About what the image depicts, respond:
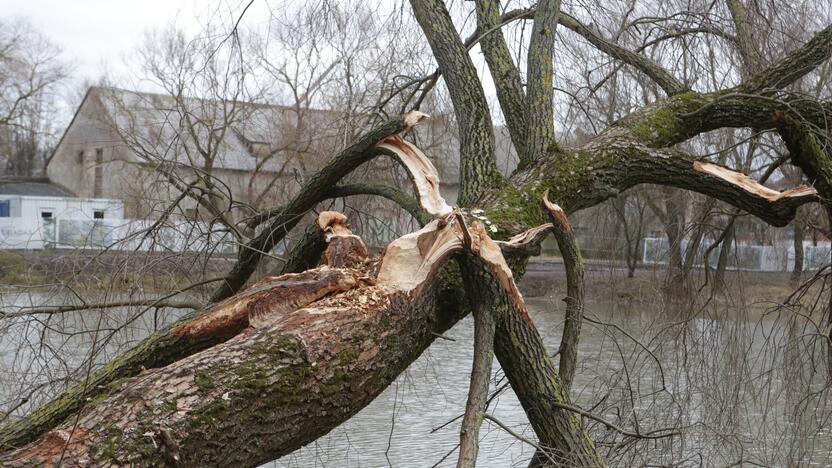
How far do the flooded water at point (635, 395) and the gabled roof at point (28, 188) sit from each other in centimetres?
2983

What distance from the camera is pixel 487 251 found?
362 centimetres

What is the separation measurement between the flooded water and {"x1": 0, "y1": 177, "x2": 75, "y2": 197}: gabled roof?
2983 centimetres

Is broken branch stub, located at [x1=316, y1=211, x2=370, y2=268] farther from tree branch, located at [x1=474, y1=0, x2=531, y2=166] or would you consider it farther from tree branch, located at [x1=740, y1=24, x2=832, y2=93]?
tree branch, located at [x1=740, y1=24, x2=832, y2=93]

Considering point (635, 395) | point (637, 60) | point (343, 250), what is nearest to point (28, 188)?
point (637, 60)

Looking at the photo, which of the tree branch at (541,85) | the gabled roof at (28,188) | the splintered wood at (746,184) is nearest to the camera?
the splintered wood at (746,184)

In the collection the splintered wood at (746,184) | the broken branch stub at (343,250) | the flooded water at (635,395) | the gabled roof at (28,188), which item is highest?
the gabled roof at (28,188)

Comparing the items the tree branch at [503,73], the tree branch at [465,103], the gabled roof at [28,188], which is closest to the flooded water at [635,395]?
the tree branch at [465,103]

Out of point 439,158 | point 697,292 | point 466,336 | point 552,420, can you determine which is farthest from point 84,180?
point 552,420

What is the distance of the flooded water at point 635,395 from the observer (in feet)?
15.8

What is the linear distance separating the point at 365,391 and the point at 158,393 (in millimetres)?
835

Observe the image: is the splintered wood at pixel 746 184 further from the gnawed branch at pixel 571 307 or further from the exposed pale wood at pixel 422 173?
the exposed pale wood at pixel 422 173

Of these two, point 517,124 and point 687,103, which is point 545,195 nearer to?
point 517,124

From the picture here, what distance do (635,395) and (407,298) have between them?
2.34 m

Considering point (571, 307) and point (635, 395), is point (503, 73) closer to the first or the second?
point (571, 307)
